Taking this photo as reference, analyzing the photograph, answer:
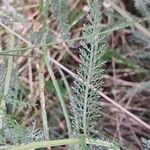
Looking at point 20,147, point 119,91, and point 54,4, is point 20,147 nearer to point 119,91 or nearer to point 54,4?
point 54,4

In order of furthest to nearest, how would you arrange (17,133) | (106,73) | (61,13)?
(106,73) < (61,13) < (17,133)

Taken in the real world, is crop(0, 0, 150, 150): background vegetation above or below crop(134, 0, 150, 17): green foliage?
below

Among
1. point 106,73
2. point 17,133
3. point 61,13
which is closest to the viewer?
point 17,133

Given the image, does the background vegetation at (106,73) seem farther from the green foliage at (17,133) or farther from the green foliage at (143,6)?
the green foliage at (17,133)

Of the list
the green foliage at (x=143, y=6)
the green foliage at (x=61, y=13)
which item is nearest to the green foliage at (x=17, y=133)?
the green foliage at (x=61, y=13)

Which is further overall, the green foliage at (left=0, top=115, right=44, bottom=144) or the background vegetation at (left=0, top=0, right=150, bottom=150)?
the background vegetation at (left=0, top=0, right=150, bottom=150)

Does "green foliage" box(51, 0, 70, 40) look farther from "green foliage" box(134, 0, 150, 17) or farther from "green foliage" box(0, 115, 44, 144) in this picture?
"green foliage" box(0, 115, 44, 144)

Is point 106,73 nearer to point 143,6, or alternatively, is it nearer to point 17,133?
point 143,6

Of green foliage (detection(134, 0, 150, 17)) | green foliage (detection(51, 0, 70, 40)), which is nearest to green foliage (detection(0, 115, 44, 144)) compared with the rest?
Answer: green foliage (detection(51, 0, 70, 40))

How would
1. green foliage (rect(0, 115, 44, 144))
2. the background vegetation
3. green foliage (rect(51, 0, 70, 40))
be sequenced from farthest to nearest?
1. the background vegetation
2. green foliage (rect(51, 0, 70, 40))
3. green foliage (rect(0, 115, 44, 144))

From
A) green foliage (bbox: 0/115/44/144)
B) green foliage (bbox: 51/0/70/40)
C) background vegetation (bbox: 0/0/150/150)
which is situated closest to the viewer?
green foliage (bbox: 0/115/44/144)

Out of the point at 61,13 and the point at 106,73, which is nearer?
the point at 61,13

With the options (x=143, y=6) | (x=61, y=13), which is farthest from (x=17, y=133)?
(x=143, y=6)
